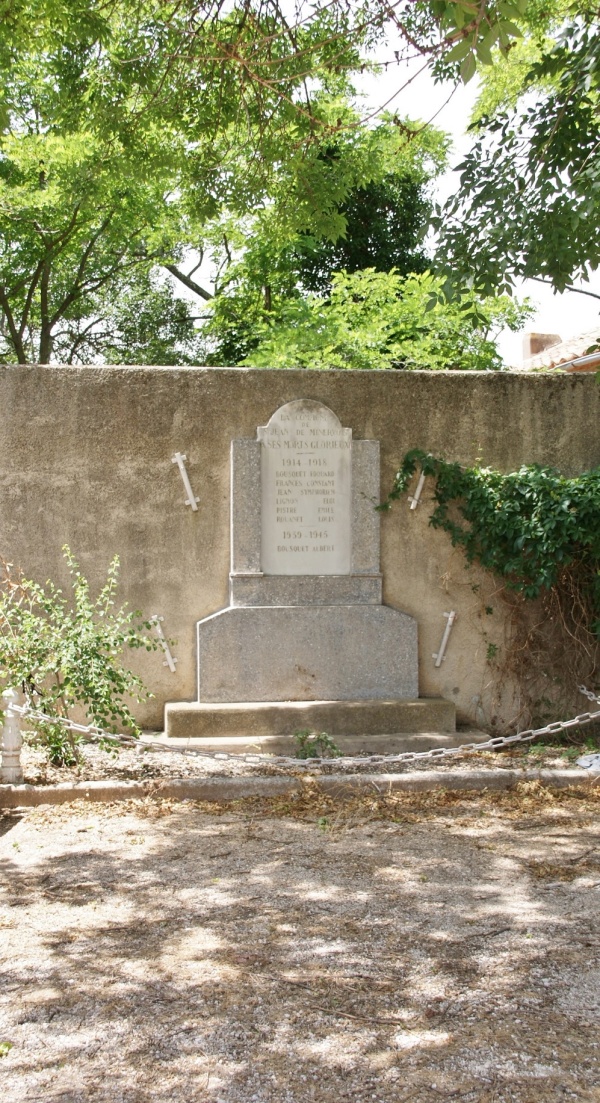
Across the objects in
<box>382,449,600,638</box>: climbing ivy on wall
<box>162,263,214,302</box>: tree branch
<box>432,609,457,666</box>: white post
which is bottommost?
<box>432,609,457,666</box>: white post

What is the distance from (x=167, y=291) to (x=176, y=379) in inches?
703

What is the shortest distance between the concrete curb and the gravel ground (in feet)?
0.46

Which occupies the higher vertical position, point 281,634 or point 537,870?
point 281,634

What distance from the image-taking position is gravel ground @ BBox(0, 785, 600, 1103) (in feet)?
8.96

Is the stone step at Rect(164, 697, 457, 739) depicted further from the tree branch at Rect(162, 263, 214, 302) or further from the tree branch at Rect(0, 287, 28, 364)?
the tree branch at Rect(162, 263, 214, 302)

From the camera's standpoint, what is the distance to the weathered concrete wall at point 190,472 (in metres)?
6.99

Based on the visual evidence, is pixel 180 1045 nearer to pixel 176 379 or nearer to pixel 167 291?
pixel 176 379

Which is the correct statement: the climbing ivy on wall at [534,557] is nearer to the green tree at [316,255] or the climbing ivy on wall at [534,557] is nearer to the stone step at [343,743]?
the stone step at [343,743]

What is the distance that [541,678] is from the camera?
290 inches

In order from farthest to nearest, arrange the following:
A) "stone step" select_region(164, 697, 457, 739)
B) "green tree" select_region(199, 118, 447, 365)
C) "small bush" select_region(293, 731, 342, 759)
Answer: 1. "green tree" select_region(199, 118, 447, 365)
2. "stone step" select_region(164, 697, 457, 739)
3. "small bush" select_region(293, 731, 342, 759)

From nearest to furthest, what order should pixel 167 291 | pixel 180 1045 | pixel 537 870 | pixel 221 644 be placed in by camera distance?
pixel 180 1045 < pixel 537 870 < pixel 221 644 < pixel 167 291

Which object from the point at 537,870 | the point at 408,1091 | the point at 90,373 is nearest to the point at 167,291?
the point at 90,373

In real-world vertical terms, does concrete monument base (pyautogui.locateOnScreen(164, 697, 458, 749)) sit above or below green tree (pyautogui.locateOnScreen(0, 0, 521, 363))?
below

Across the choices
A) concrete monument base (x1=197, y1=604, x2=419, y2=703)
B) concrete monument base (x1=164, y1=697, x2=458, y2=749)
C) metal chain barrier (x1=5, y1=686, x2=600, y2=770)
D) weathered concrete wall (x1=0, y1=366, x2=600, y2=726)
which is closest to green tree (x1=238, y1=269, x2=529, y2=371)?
weathered concrete wall (x1=0, y1=366, x2=600, y2=726)
